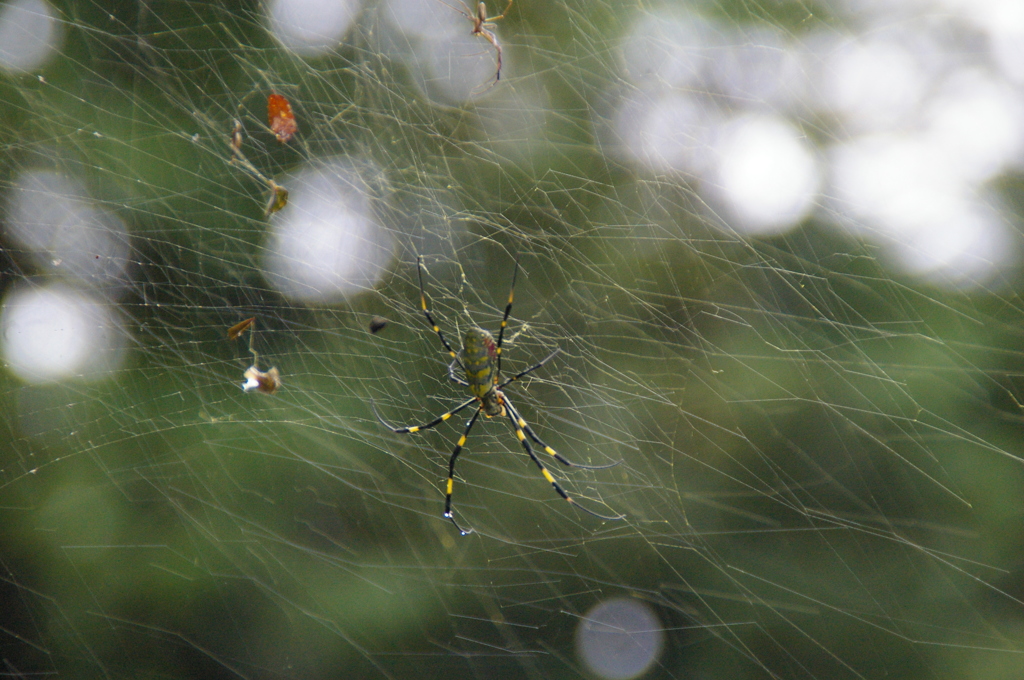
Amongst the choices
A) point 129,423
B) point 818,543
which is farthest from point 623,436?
point 129,423

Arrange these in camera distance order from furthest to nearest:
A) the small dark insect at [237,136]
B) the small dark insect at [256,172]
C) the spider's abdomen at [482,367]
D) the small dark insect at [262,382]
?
the small dark insect at [237,136], the small dark insect at [262,382], the small dark insect at [256,172], the spider's abdomen at [482,367]

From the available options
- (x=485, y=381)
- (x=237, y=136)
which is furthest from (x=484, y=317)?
(x=237, y=136)

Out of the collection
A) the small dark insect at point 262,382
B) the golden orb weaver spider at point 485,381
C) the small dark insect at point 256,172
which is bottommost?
the golden orb weaver spider at point 485,381

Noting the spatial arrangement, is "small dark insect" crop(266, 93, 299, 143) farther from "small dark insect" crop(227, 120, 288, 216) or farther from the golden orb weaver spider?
the golden orb weaver spider

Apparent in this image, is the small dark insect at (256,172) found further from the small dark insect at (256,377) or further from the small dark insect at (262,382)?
the small dark insect at (262,382)

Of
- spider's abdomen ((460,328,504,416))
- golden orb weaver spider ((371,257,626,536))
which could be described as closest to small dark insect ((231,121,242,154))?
golden orb weaver spider ((371,257,626,536))

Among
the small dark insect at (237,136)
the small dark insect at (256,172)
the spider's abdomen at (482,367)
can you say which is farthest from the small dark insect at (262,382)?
the small dark insect at (237,136)
